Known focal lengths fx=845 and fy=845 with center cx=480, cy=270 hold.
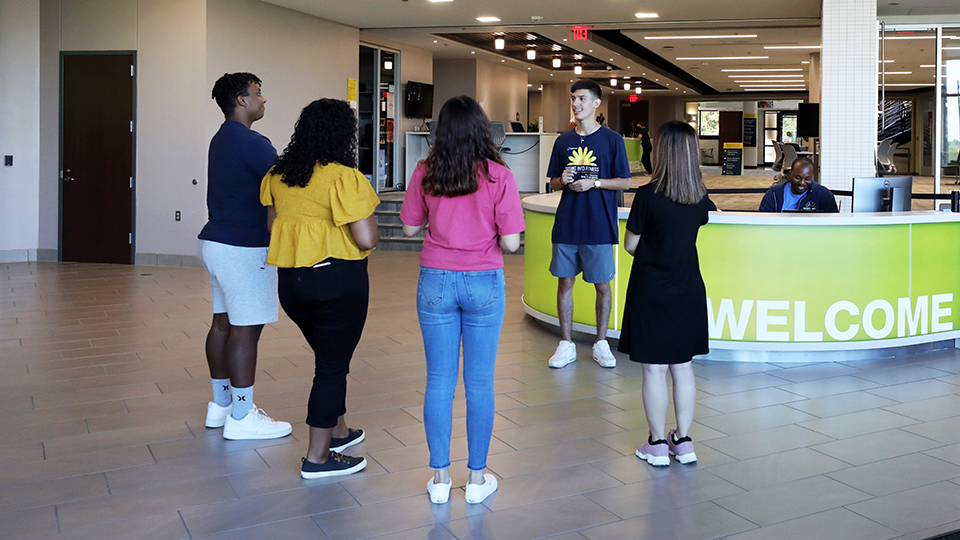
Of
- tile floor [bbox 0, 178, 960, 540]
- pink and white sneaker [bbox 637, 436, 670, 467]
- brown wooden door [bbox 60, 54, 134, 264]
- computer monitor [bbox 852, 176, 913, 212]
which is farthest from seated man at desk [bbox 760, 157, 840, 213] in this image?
brown wooden door [bbox 60, 54, 134, 264]

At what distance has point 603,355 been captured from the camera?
5.09 meters

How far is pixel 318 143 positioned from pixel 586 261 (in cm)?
237

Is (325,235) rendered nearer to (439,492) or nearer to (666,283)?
(439,492)

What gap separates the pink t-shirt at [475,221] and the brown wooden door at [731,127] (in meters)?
→ 35.6

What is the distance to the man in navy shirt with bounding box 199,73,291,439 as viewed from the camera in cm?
349

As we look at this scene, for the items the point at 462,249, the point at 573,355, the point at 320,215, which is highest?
the point at 320,215

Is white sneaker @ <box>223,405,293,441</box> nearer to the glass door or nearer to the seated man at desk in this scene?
the seated man at desk

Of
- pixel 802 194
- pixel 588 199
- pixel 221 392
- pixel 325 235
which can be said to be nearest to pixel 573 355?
pixel 588 199

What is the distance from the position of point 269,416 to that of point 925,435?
9.92 ft

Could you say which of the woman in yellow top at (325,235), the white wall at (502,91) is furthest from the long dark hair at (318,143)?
the white wall at (502,91)

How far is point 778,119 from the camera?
1412 inches

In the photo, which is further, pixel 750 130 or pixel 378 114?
pixel 750 130

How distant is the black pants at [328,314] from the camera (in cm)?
302

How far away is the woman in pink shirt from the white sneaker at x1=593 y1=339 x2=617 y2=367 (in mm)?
2196
